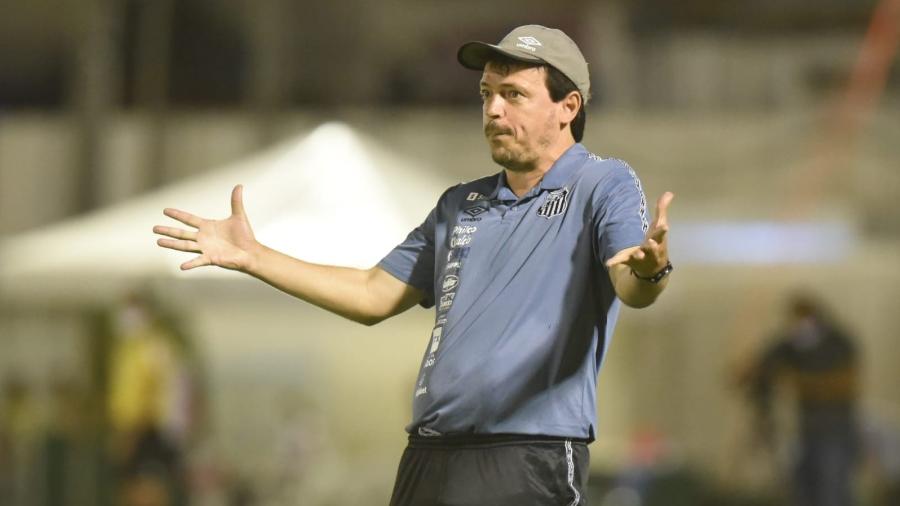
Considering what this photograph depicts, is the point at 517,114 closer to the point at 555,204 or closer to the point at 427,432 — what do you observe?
the point at 555,204

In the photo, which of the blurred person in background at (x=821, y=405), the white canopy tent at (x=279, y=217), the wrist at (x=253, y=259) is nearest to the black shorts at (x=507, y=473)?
the wrist at (x=253, y=259)

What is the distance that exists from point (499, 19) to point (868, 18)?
3835 millimetres

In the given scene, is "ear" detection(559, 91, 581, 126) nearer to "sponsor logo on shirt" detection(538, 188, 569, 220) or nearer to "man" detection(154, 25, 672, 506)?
"man" detection(154, 25, 672, 506)

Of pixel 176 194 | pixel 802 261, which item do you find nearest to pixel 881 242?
pixel 802 261

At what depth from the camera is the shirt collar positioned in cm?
350

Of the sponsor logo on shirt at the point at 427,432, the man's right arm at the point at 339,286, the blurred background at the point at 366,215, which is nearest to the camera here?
the sponsor logo on shirt at the point at 427,432

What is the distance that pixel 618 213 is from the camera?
3.29 metres

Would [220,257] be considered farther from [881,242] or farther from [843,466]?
[881,242]

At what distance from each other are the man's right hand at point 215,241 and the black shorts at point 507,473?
0.63 meters

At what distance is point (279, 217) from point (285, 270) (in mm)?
5620

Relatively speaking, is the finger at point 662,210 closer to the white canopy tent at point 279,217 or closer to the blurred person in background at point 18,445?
the white canopy tent at point 279,217

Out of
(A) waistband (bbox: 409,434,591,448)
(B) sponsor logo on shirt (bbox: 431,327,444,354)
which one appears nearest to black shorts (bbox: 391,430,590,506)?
(A) waistband (bbox: 409,434,591,448)

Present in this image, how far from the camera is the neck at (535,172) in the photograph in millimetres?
3543

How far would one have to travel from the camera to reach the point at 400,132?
16.6m
